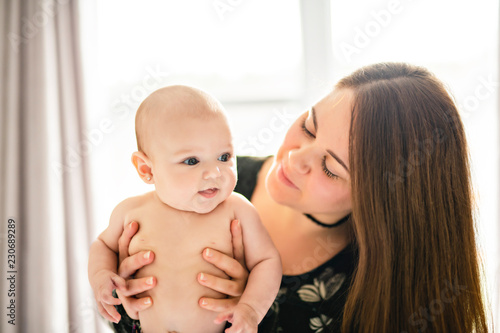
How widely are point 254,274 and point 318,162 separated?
355mm

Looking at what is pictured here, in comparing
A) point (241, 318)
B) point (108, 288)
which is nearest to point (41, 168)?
point (108, 288)

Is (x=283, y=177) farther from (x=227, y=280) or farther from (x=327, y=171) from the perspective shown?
(x=227, y=280)

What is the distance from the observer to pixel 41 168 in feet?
7.04

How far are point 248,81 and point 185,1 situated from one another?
59 centimetres
